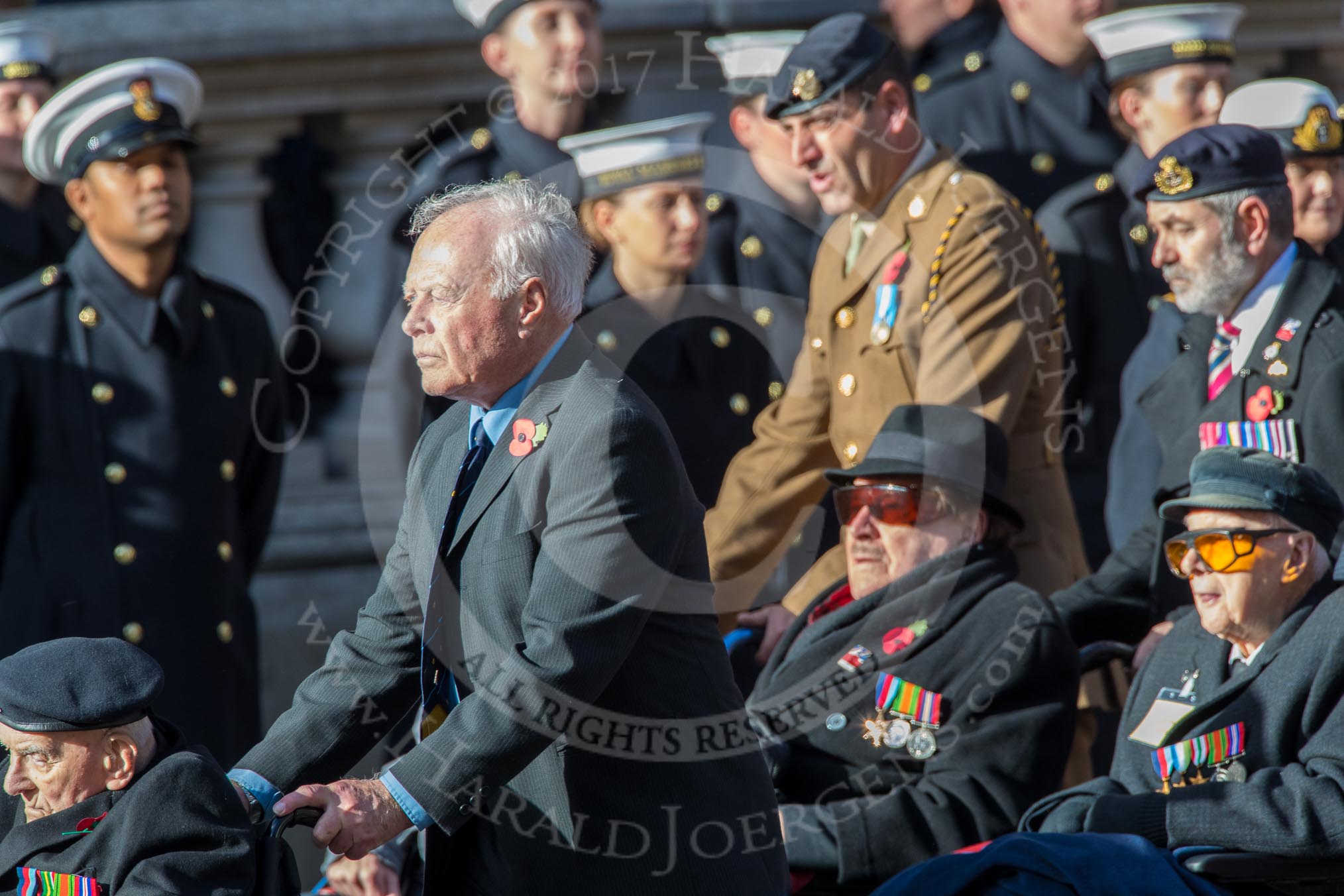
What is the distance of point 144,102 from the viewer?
5.77 metres

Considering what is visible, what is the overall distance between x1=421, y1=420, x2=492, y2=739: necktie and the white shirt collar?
7.03 ft

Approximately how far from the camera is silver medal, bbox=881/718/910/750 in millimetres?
4363

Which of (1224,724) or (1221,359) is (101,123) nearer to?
(1221,359)

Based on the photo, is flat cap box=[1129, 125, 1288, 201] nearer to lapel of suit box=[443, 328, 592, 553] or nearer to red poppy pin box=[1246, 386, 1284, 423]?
red poppy pin box=[1246, 386, 1284, 423]

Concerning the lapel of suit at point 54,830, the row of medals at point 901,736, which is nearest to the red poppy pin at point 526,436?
the lapel of suit at point 54,830

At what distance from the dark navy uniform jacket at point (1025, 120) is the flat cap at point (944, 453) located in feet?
6.94

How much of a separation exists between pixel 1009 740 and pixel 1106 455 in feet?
7.28

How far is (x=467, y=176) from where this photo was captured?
257 inches

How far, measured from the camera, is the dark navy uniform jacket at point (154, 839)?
3.21m

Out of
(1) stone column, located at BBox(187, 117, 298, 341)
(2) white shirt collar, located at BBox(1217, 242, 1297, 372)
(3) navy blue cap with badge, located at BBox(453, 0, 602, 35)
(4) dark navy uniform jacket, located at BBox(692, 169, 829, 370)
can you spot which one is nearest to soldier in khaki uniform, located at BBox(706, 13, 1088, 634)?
(2) white shirt collar, located at BBox(1217, 242, 1297, 372)

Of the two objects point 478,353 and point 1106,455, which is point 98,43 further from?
point 478,353

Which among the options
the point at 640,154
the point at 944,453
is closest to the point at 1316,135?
the point at 944,453

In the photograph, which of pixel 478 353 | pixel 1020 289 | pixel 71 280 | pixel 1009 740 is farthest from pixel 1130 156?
pixel 478 353

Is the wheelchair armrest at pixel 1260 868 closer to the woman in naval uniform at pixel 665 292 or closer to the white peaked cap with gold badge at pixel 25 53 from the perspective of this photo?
the woman in naval uniform at pixel 665 292
